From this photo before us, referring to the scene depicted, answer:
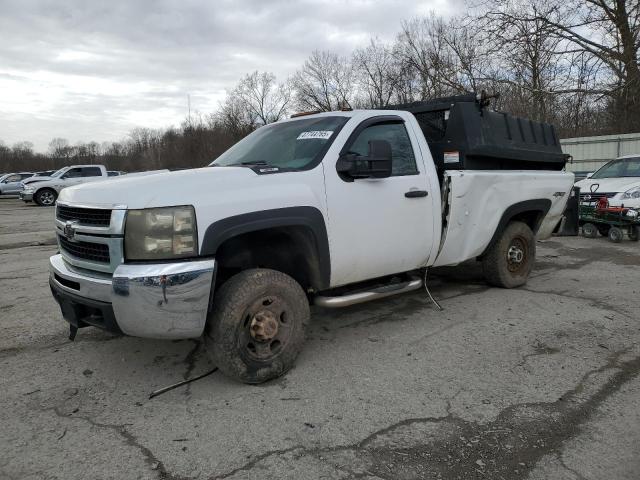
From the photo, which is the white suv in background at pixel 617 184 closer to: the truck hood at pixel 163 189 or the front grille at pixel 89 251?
the truck hood at pixel 163 189

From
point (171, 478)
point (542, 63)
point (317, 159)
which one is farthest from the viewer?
point (542, 63)

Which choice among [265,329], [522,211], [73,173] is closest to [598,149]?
[522,211]

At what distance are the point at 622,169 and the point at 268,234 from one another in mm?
10312

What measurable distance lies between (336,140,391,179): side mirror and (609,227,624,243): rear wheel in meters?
7.88

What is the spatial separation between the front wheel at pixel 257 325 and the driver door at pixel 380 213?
0.52 metres

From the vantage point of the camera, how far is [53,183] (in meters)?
25.4

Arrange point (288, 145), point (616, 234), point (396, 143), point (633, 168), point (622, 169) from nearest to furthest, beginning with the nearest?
point (288, 145)
point (396, 143)
point (616, 234)
point (633, 168)
point (622, 169)

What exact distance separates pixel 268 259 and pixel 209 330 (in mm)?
794

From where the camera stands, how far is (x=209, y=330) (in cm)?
340

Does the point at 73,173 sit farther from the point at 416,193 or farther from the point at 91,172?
the point at 416,193

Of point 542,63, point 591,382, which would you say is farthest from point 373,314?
point 542,63

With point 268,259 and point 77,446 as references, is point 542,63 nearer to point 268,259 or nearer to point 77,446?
point 268,259

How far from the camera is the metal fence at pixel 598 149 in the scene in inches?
723

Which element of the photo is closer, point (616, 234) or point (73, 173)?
point (616, 234)
